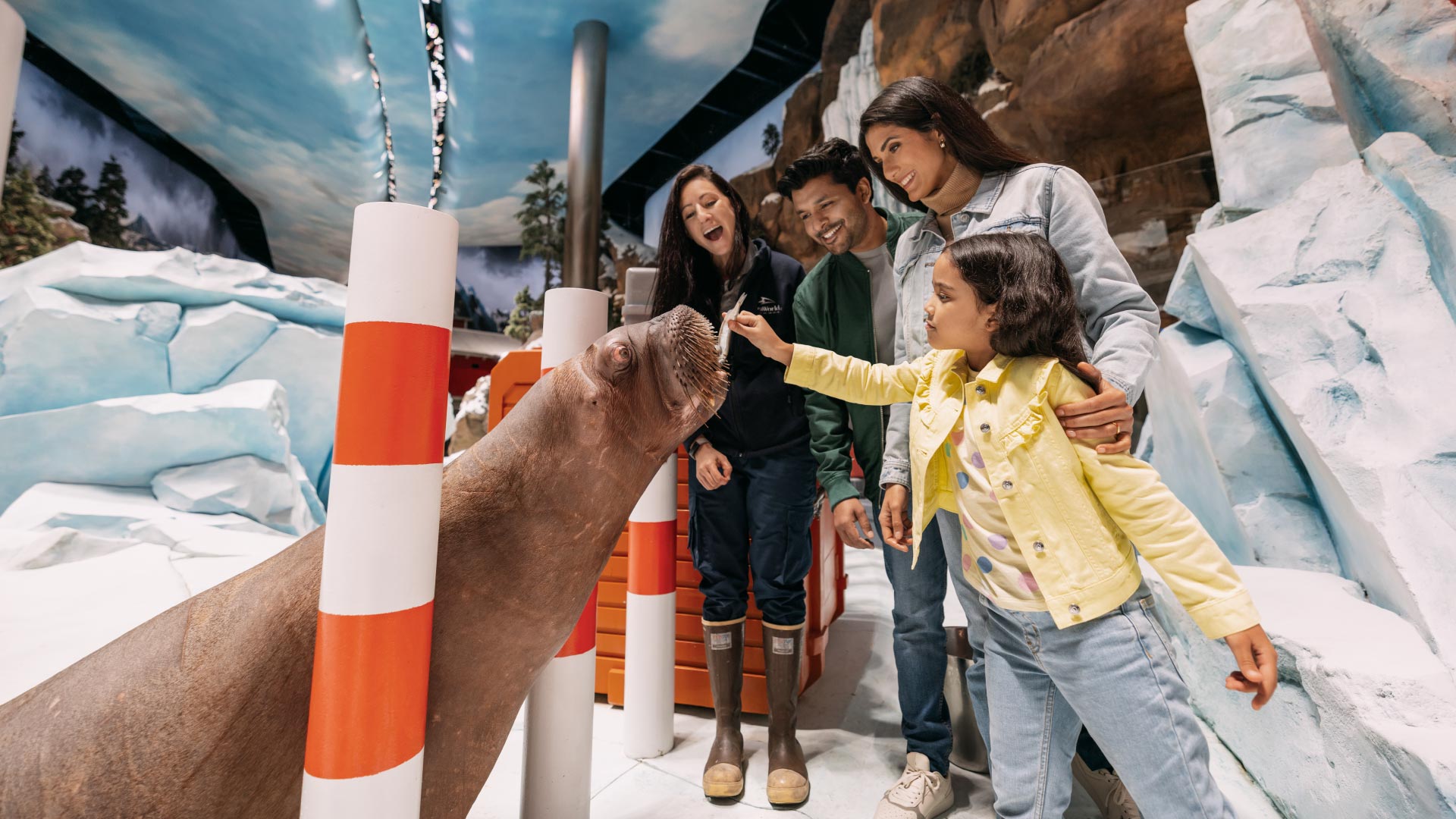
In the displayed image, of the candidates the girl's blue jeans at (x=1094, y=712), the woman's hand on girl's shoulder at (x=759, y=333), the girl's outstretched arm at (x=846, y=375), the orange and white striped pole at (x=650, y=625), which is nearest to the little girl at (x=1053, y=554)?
the girl's blue jeans at (x=1094, y=712)

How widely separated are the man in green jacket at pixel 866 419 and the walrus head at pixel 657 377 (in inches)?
31.0

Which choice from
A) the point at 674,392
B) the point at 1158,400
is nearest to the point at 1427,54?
the point at 1158,400

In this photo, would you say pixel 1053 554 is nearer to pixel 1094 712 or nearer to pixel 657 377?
pixel 1094 712

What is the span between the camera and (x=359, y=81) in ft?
36.2

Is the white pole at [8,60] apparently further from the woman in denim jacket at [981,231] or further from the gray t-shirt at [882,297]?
the gray t-shirt at [882,297]

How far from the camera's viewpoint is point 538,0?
381 inches

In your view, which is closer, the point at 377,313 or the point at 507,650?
the point at 377,313

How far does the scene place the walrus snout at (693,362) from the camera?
1.12m

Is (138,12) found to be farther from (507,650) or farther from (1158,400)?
(1158,400)

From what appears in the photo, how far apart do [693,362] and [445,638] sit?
2.03 ft

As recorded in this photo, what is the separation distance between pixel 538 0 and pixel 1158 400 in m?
10.4

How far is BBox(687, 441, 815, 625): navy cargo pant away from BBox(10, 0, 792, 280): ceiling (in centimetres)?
1051

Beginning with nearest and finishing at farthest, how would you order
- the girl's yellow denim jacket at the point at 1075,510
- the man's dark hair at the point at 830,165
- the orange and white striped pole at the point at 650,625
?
the girl's yellow denim jacket at the point at 1075,510 → the man's dark hair at the point at 830,165 → the orange and white striped pole at the point at 650,625

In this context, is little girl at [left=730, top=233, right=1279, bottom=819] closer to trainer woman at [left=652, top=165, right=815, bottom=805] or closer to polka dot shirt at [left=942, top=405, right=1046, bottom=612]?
polka dot shirt at [left=942, top=405, right=1046, bottom=612]
